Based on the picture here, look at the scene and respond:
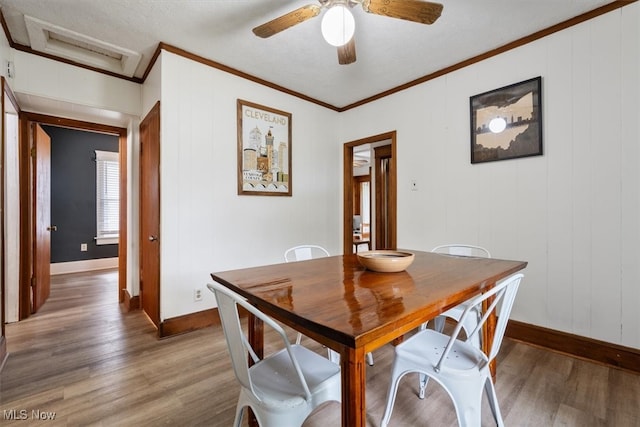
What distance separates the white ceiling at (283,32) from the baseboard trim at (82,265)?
4002 millimetres

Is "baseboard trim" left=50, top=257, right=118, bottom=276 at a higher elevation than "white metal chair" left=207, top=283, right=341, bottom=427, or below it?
below

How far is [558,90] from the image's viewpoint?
2.27 meters

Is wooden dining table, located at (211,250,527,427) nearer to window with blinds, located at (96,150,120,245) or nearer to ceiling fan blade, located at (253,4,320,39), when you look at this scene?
ceiling fan blade, located at (253,4,320,39)

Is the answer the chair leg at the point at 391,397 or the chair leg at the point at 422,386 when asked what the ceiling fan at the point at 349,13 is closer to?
the chair leg at the point at 391,397

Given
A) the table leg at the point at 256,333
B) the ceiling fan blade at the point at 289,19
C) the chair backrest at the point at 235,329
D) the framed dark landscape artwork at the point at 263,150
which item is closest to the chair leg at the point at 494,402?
the chair backrest at the point at 235,329

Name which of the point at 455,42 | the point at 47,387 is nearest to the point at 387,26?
the point at 455,42

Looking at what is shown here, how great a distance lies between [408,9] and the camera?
63.8 inches

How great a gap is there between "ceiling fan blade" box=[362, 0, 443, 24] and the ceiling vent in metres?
2.26

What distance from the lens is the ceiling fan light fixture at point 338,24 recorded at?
165cm

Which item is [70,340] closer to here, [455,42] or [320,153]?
[320,153]

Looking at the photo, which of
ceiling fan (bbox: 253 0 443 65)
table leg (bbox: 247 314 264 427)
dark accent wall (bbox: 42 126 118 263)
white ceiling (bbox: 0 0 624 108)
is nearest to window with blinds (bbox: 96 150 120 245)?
dark accent wall (bbox: 42 126 118 263)

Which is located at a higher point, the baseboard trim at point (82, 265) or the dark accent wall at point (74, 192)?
the dark accent wall at point (74, 192)

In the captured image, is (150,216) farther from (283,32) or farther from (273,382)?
(273,382)

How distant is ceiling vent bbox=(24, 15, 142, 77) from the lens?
7.43ft
